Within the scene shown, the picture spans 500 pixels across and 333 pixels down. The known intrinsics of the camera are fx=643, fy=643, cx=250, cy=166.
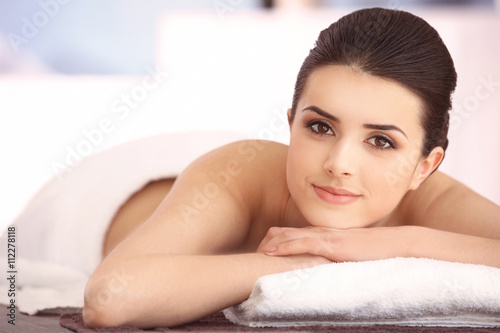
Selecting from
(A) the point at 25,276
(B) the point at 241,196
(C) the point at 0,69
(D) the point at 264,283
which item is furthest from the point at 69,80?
(D) the point at 264,283

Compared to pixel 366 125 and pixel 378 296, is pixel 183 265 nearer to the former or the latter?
pixel 378 296

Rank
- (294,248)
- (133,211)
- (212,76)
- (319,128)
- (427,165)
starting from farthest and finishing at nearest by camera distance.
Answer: (212,76) < (133,211) < (427,165) < (319,128) < (294,248)

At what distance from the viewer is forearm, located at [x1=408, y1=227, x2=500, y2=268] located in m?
1.17

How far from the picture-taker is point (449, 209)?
1.45 metres

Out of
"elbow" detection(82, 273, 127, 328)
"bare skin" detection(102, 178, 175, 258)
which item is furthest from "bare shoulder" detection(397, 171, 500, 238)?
"elbow" detection(82, 273, 127, 328)

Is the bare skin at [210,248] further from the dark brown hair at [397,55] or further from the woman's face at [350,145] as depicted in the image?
the dark brown hair at [397,55]

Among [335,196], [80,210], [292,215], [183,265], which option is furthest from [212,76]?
[183,265]


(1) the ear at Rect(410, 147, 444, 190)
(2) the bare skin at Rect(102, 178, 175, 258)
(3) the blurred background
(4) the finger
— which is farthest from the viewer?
(3) the blurred background

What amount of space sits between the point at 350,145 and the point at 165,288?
0.42m

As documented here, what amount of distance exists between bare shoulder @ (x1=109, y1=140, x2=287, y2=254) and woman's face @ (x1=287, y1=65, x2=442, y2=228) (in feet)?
0.46

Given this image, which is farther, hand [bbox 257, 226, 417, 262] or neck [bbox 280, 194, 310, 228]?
neck [bbox 280, 194, 310, 228]

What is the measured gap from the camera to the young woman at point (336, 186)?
1.04 m

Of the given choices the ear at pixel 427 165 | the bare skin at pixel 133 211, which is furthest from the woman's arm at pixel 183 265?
the bare skin at pixel 133 211

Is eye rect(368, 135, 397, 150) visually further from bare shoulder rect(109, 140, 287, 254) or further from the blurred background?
the blurred background
